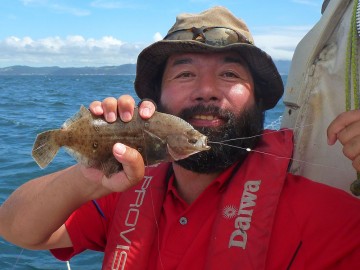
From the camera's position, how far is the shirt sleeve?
12.8 ft

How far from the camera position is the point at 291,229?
304cm

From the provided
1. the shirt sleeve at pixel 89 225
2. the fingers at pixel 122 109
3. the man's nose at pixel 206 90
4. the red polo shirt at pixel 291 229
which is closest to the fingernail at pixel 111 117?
the fingers at pixel 122 109

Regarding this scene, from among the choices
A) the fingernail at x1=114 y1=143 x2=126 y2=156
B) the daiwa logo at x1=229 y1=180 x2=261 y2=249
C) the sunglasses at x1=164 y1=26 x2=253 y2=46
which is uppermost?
the sunglasses at x1=164 y1=26 x2=253 y2=46

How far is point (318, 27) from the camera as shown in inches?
150

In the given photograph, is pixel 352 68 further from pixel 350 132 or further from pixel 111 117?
pixel 111 117

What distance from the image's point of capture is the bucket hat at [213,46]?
3625mm

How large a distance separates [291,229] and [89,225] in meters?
1.86

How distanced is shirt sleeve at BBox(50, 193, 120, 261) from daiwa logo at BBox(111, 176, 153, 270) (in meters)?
0.34

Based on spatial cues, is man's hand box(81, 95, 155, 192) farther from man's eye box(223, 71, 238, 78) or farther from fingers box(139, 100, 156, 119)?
man's eye box(223, 71, 238, 78)

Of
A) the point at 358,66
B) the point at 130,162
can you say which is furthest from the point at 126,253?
the point at 358,66

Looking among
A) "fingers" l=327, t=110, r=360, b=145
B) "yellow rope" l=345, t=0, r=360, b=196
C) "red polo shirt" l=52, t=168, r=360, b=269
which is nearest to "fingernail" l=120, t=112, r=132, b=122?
"red polo shirt" l=52, t=168, r=360, b=269

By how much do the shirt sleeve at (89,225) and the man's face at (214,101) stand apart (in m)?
1.01

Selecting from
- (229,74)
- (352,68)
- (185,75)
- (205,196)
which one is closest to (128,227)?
(205,196)

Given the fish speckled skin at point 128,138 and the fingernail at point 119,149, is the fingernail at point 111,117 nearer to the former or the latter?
the fish speckled skin at point 128,138
